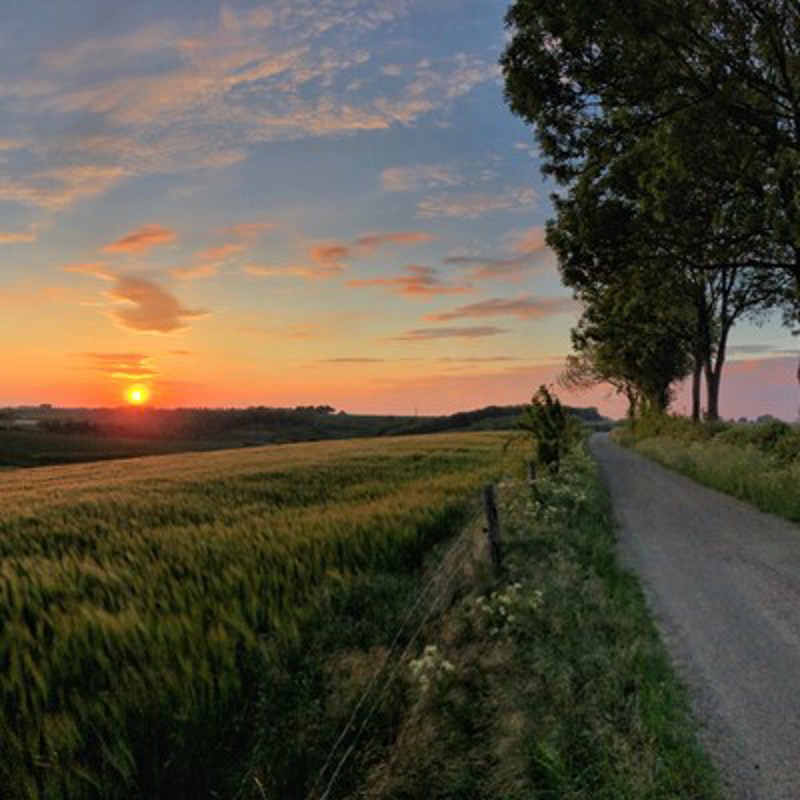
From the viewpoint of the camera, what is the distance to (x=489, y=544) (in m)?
9.17

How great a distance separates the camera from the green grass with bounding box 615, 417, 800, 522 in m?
17.3

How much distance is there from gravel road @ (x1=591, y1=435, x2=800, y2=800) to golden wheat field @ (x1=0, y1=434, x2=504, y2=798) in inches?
159

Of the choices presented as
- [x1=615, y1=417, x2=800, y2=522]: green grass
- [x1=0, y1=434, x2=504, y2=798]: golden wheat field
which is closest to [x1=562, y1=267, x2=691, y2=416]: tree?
[x1=615, y1=417, x2=800, y2=522]: green grass

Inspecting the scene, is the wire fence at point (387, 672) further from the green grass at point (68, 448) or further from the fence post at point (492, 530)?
the green grass at point (68, 448)

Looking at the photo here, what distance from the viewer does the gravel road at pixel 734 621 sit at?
532cm

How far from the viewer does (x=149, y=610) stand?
23.2ft

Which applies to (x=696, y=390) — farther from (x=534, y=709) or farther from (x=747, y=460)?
(x=534, y=709)

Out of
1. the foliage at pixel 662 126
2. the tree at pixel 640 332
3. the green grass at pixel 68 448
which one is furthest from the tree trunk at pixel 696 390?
the green grass at pixel 68 448

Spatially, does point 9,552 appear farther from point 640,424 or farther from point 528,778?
point 640,424

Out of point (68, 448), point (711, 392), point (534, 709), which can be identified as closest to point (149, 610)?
point (534, 709)

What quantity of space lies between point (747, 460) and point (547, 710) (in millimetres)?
19063

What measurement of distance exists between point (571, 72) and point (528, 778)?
18160mm

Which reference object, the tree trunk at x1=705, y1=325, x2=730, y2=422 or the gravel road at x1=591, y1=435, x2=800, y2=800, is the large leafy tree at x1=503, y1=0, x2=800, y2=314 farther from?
the tree trunk at x1=705, y1=325, x2=730, y2=422

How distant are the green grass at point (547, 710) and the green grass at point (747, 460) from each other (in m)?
10.6
